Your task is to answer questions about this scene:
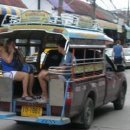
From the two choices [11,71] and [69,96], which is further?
[11,71]

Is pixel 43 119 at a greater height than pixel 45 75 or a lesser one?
lesser

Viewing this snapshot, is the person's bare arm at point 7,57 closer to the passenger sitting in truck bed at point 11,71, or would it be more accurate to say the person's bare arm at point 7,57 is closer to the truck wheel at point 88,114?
the passenger sitting in truck bed at point 11,71

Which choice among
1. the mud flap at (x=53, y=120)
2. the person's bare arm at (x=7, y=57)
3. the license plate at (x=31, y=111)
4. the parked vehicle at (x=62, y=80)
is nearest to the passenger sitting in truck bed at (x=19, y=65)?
the person's bare arm at (x=7, y=57)

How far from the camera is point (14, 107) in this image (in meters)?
9.59

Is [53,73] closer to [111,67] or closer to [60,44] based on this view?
[60,44]

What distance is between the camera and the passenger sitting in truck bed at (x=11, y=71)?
32.1ft

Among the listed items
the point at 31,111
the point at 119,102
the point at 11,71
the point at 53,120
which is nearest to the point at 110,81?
the point at 119,102

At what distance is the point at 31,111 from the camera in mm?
9438

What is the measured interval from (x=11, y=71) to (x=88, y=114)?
1.77 meters

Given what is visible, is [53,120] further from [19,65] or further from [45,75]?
[19,65]

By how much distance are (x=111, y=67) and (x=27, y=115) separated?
3.42 meters

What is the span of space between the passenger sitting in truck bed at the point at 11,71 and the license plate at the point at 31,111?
0.19 metres

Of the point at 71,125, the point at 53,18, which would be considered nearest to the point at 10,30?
the point at 53,18

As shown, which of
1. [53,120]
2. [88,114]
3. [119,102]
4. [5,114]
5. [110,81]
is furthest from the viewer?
[119,102]
